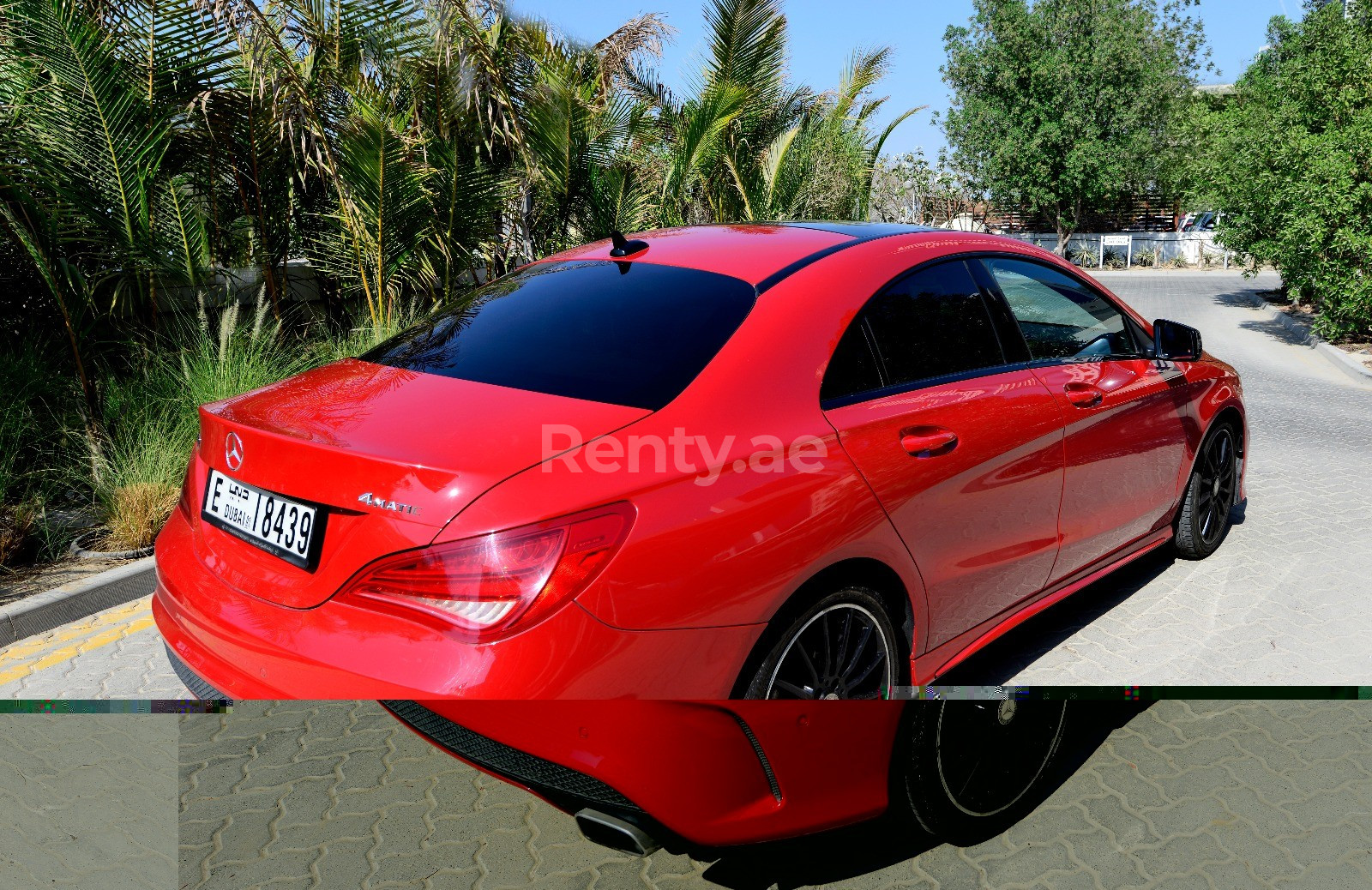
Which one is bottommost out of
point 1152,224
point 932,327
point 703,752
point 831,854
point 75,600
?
point 75,600

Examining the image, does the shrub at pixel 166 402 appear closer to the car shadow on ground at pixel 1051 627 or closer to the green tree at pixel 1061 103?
the car shadow on ground at pixel 1051 627

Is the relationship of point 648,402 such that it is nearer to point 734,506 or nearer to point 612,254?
point 734,506

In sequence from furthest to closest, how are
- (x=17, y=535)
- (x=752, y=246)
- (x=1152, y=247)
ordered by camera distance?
(x=1152, y=247) → (x=17, y=535) → (x=752, y=246)

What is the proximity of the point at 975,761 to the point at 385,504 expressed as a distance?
4.62 feet

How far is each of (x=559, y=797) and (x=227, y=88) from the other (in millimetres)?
8219

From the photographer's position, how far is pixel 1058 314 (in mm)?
4379

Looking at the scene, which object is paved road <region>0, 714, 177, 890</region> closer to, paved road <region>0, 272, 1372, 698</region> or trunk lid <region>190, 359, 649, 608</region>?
trunk lid <region>190, 359, 649, 608</region>

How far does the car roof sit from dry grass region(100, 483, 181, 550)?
3.05 meters

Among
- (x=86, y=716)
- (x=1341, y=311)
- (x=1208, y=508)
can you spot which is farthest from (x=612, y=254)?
(x=1341, y=311)

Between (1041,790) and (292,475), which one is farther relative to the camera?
(292,475)

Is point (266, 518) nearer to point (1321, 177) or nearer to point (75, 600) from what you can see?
point (75, 600)

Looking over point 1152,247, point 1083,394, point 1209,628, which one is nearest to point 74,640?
point 1083,394

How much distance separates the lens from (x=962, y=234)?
13.1 feet

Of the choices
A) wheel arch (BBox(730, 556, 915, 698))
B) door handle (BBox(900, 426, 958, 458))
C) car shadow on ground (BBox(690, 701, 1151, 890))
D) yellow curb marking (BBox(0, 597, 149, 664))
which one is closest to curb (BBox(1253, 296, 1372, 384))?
door handle (BBox(900, 426, 958, 458))
